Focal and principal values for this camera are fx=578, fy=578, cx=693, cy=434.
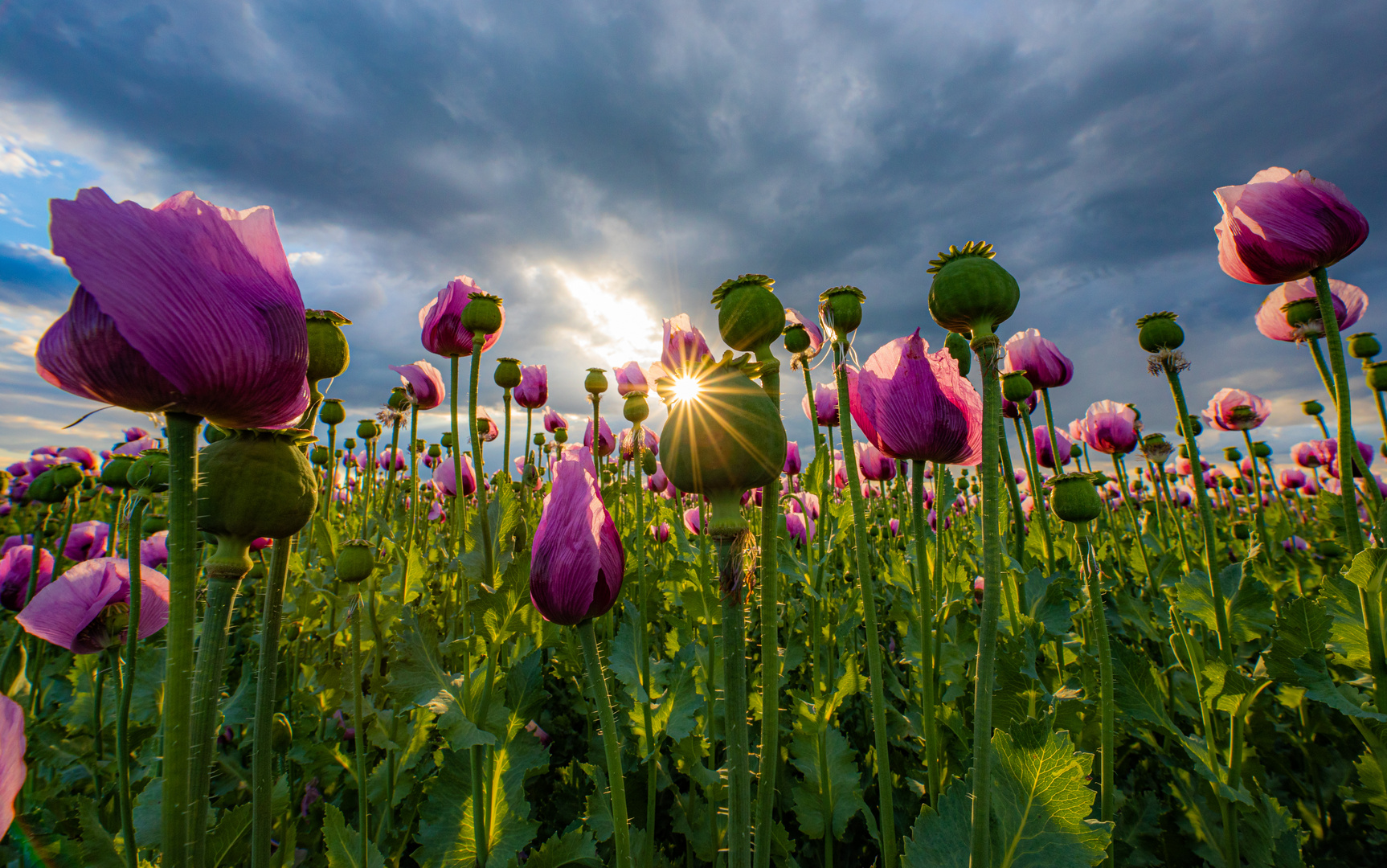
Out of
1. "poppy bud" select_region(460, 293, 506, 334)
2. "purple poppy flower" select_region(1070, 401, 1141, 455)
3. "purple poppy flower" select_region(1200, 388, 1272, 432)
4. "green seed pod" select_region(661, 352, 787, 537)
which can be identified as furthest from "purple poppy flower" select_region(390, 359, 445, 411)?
"purple poppy flower" select_region(1200, 388, 1272, 432)

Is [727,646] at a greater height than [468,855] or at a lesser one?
greater

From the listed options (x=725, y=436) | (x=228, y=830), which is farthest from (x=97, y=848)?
(x=725, y=436)

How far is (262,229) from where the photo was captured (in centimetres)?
82

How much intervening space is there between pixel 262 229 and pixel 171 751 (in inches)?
26.8

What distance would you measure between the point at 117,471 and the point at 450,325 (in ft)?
4.77

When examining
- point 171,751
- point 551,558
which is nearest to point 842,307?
point 551,558

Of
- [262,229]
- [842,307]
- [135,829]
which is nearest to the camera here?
[262,229]

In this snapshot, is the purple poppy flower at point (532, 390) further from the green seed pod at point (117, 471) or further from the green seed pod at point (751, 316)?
the green seed pod at point (751, 316)

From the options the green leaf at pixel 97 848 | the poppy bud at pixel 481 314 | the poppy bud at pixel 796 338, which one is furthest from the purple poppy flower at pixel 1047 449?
the green leaf at pixel 97 848

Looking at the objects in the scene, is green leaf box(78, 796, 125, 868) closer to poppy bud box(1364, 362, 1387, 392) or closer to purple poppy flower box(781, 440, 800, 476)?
purple poppy flower box(781, 440, 800, 476)

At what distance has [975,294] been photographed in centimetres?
103

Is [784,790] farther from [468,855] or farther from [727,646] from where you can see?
[727,646]

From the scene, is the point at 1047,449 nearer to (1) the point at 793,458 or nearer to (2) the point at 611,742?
(1) the point at 793,458

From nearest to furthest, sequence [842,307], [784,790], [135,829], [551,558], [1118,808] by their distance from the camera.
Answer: [551,558] < [135,829] < [842,307] < [1118,808] < [784,790]
